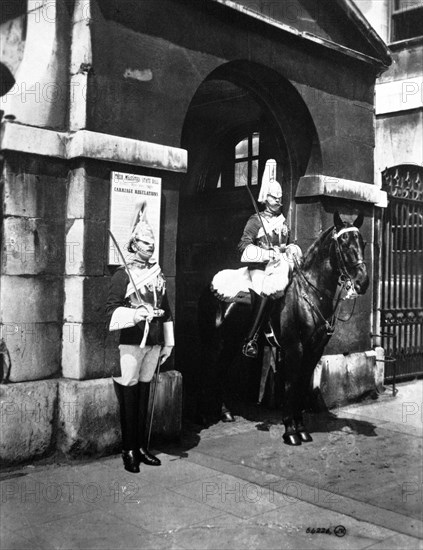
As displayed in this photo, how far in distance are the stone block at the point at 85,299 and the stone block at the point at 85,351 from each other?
0.07 m

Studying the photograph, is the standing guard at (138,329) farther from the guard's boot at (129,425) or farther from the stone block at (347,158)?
the stone block at (347,158)

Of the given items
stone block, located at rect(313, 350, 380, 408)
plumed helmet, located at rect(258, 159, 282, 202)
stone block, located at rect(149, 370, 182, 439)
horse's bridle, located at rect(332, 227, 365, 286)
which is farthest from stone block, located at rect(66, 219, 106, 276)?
stone block, located at rect(313, 350, 380, 408)

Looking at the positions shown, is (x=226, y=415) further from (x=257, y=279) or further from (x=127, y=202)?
(x=127, y=202)

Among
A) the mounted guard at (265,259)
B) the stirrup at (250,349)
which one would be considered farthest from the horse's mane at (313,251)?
the stirrup at (250,349)

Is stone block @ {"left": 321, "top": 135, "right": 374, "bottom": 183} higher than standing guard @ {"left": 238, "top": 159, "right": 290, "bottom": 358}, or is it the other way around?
stone block @ {"left": 321, "top": 135, "right": 374, "bottom": 183}

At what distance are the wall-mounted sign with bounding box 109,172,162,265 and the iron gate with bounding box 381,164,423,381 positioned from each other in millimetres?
4453

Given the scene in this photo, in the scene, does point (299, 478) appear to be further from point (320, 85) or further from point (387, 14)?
point (387, 14)

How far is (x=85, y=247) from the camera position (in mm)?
6504

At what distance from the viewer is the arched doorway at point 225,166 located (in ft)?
29.1

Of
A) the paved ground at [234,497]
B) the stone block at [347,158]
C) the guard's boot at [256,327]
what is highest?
the stone block at [347,158]

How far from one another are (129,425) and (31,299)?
58.0 inches

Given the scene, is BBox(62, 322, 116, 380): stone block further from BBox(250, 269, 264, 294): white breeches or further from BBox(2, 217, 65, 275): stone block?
BBox(250, 269, 264, 294): white breeches

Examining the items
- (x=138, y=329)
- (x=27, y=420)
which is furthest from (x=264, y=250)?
(x=27, y=420)

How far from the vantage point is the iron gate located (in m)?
10.3
